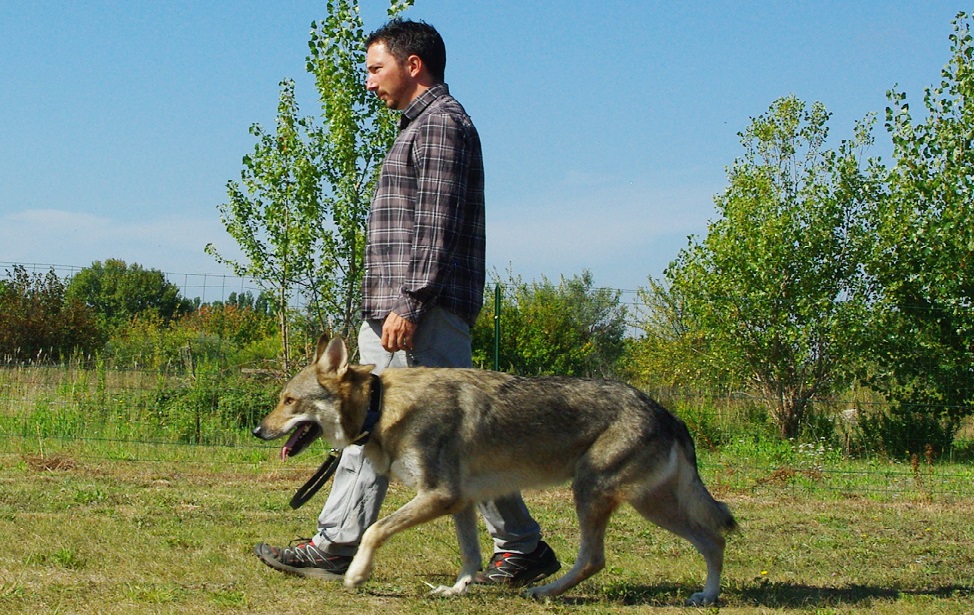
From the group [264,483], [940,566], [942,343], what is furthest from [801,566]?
[942,343]

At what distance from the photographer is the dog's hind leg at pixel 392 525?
4668mm

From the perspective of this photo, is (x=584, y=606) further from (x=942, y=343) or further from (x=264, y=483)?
(x=942, y=343)

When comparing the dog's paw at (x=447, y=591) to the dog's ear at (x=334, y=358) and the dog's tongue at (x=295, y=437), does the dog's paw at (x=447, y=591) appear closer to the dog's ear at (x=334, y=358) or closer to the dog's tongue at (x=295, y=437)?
the dog's tongue at (x=295, y=437)

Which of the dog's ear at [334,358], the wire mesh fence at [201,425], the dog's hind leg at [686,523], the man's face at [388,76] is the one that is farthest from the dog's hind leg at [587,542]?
the wire mesh fence at [201,425]

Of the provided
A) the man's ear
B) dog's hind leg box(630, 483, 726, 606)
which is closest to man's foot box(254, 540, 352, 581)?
dog's hind leg box(630, 483, 726, 606)

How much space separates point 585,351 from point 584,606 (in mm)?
13773

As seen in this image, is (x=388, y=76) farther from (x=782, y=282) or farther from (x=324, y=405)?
(x=782, y=282)

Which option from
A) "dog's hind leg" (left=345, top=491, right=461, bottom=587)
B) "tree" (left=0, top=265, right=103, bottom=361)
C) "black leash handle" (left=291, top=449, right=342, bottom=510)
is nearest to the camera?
"dog's hind leg" (left=345, top=491, right=461, bottom=587)

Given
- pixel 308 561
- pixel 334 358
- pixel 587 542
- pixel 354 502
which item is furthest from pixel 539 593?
pixel 334 358

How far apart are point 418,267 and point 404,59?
1.12 metres

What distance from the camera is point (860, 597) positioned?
5.09 m

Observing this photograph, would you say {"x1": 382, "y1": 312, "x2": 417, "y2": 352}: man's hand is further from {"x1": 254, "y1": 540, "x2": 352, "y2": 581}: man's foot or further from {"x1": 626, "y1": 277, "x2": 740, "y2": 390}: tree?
{"x1": 626, "y1": 277, "x2": 740, "y2": 390}: tree

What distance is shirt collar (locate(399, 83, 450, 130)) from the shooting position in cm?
530

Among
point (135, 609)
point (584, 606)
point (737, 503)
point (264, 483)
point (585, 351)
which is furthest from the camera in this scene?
point (585, 351)
